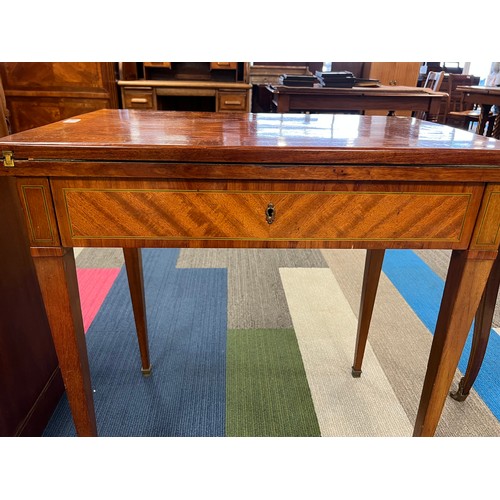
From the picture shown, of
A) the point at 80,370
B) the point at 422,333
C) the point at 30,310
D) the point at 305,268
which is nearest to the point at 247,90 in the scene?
the point at 305,268

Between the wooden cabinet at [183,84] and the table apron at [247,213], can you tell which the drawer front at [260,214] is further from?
the wooden cabinet at [183,84]

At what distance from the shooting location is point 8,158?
23.4 inches

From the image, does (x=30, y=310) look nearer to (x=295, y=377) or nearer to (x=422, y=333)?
(x=295, y=377)

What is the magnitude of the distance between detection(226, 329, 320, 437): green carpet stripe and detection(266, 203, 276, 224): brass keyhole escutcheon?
2.08 ft

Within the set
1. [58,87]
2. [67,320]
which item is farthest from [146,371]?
[58,87]

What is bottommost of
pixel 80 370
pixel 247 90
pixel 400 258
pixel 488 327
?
pixel 400 258

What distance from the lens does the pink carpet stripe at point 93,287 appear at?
154cm

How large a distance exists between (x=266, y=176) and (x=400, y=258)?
5.39 ft

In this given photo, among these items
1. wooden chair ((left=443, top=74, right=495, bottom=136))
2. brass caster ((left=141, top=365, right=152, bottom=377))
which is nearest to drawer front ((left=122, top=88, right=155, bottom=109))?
brass caster ((left=141, top=365, right=152, bottom=377))

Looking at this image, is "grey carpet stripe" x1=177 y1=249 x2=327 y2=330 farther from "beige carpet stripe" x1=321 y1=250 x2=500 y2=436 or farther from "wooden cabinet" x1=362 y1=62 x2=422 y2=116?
"wooden cabinet" x1=362 y1=62 x2=422 y2=116

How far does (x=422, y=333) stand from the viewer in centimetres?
146

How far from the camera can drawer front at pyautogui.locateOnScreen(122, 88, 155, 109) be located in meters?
2.83

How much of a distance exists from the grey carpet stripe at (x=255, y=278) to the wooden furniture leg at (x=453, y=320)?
28.7 inches

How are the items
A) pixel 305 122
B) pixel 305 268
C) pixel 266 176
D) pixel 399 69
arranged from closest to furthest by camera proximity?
1. pixel 266 176
2. pixel 305 122
3. pixel 305 268
4. pixel 399 69
